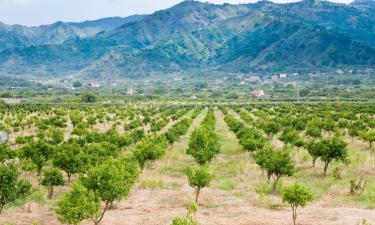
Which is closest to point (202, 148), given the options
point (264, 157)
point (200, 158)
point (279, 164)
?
point (200, 158)

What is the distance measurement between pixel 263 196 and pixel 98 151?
62.4 ft

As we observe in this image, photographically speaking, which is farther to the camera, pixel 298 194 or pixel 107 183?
pixel 107 183

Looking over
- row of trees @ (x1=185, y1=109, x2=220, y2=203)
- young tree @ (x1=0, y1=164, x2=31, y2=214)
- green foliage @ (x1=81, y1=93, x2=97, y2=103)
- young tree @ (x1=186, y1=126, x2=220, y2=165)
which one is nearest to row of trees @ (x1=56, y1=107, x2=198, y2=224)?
young tree @ (x1=0, y1=164, x2=31, y2=214)

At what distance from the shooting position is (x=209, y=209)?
115 feet

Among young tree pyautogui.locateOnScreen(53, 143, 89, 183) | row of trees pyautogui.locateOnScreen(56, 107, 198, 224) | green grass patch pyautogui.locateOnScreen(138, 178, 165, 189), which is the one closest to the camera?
row of trees pyautogui.locateOnScreen(56, 107, 198, 224)

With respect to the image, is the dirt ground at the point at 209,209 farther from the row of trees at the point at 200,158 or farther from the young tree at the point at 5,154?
the young tree at the point at 5,154

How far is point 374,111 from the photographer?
11006cm

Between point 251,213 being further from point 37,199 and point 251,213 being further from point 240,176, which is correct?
point 37,199

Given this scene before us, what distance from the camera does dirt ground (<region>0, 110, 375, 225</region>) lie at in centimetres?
3123

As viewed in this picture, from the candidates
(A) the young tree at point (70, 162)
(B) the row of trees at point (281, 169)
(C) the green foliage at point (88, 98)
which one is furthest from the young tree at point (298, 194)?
(C) the green foliage at point (88, 98)

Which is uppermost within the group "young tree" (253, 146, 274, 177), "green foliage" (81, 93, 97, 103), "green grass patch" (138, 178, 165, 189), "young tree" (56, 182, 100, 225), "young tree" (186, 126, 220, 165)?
"young tree" (56, 182, 100, 225)

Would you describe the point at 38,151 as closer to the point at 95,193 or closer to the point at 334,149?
the point at 95,193

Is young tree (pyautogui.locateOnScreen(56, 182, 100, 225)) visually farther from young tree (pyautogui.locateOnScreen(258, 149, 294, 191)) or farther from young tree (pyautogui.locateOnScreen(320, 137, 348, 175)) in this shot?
young tree (pyautogui.locateOnScreen(320, 137, 348, 175))

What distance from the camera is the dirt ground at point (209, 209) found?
31234 millimetres
